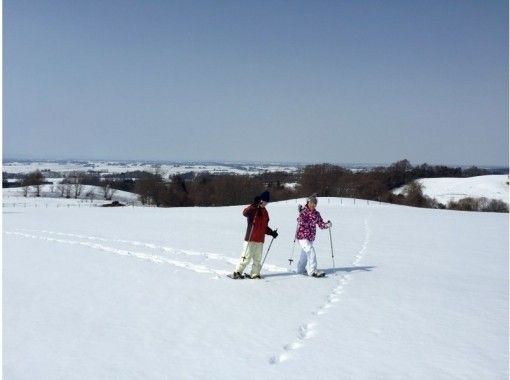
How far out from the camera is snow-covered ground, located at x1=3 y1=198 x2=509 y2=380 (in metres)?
5.32

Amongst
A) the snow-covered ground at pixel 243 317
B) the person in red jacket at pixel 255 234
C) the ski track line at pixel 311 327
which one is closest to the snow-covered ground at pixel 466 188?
the snow-covered ground at pixel 243 317

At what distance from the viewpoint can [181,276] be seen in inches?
405

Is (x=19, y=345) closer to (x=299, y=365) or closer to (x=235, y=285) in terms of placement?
(x=299, y=365)

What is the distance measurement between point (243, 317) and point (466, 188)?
94.3 metres

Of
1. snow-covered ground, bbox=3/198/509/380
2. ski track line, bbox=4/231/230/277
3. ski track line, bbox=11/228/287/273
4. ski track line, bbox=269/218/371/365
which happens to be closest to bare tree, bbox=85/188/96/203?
ski track line, bbox=11/228/287/273

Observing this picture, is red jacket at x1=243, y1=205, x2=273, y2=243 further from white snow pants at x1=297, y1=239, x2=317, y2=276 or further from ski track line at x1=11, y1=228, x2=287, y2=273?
ski track line at x1=11, y1=228, x2=287, y2=273

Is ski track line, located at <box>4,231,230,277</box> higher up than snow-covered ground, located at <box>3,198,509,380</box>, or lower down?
lower down

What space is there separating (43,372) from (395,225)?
23.5 m

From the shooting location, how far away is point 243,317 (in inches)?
283

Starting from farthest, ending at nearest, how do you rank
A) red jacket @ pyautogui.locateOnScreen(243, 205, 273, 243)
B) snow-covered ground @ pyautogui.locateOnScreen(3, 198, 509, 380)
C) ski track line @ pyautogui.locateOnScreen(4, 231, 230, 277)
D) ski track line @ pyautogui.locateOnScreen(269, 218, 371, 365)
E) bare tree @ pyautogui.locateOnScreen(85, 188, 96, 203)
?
bare tree @ pyautogui.locateOnScreen(85, 188, 96, 203) < ski track line @ pyautogui.locateOnScreen(4, 231, 230, 277) < red jacket @ pyautogui.locateOnScreen(243, 205, 273, 243) < ski track line @ pyautogui.locateOnScreen(269, 218, 371, 365) < snow-covered ground @ pyautogui.locateOnScreen(3, 198, 509, 380)

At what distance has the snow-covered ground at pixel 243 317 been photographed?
5320 mm

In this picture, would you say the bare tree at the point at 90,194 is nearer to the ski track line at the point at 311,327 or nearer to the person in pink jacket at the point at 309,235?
the person in pink jacket at the point at 309,235

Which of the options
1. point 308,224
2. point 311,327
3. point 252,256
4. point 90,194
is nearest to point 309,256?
point 308,224

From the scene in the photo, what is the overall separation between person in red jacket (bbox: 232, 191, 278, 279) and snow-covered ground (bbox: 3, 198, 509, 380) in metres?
0.37
